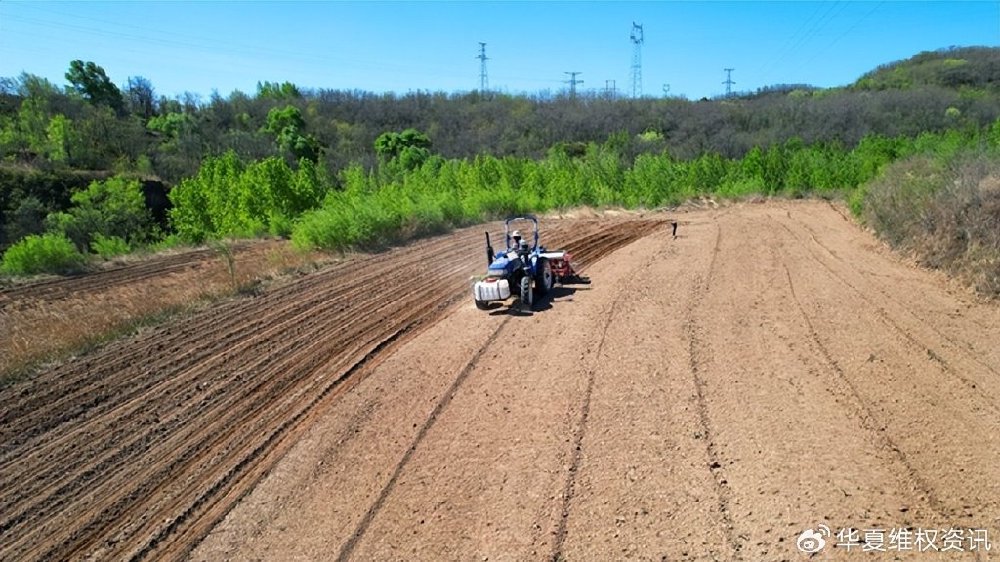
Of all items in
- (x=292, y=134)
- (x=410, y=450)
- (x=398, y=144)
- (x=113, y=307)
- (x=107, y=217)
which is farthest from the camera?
(x=398, y=144)

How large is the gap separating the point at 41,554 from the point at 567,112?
85770 mm

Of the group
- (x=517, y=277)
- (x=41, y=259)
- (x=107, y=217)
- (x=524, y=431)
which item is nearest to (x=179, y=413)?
(x=524, y=431)

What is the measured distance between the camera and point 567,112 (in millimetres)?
86562

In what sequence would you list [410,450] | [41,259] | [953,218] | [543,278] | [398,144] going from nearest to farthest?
1. [410,450]
2. [543,278]
3. [953,218]
4. [41,259]
5. [398,144]

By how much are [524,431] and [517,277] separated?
520cm

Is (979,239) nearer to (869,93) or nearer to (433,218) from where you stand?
(433,218)

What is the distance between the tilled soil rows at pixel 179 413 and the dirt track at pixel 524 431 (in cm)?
3

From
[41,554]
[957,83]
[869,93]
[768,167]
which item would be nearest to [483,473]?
[41,554]

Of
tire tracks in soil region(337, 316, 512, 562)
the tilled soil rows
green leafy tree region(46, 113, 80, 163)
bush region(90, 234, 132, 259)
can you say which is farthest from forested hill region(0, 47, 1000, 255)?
tire tracks in soil region(337, 316, 512, 562)

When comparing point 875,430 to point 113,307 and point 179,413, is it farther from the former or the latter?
point 113,307

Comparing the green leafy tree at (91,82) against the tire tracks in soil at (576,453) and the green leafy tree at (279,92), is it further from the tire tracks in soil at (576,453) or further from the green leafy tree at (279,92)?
the tire tracks in soil at (576,453)

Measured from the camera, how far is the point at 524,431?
7.20 metres

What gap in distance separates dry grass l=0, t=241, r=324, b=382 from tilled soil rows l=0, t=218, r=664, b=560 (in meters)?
0.52

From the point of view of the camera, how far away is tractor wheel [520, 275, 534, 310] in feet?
39.2
